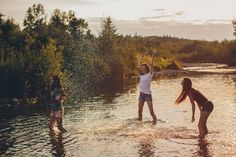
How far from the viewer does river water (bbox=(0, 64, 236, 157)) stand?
1728cm

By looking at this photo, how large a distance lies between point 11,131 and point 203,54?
87.8 metres

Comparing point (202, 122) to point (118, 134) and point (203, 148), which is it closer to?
point (203, 148)

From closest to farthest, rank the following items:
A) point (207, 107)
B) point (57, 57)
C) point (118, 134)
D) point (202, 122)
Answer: point (207, 107) < point (202, 122) < point (118, 134) < point (57, 57)

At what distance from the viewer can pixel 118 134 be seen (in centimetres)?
A: 2027

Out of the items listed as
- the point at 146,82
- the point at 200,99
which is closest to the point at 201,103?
the point at 200,99

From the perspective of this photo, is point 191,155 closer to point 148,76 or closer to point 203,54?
point 148,76

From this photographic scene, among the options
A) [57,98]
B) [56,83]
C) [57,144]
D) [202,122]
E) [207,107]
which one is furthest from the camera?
[56,83]

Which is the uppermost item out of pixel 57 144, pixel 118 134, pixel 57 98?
pixel 57 98

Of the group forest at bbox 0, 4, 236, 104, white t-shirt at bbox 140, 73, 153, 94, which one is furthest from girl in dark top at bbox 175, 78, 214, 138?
forest at bbox 0, 4, 236, 104

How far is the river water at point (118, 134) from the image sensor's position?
56.7ft

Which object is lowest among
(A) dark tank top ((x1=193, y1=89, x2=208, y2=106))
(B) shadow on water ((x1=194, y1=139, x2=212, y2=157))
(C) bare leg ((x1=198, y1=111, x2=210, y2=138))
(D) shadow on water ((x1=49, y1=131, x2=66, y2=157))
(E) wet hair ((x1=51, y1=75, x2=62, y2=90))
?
(D) shadow on water ((x1=49, y1=131, x2=66, y2=157))

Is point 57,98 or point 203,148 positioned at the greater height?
point 57,98

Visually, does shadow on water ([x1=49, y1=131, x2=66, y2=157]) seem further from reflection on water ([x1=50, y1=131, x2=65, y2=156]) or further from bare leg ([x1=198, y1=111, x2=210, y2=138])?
bare leg ([x1=198, y1=111, x2=210, y2=138])

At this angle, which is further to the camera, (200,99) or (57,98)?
(57,98)
